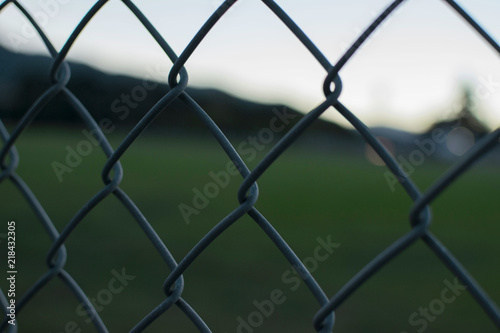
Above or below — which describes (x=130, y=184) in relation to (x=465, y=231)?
above

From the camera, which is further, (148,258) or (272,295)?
(148,258)

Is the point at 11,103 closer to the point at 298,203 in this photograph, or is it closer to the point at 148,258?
the point at 298,203

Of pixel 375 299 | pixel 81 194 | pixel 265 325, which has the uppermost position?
pixel 81 194

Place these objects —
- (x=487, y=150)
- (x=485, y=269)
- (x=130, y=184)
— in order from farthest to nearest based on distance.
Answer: (x=130, y=184)
(x=485, y=269)
(x=487, y=150)

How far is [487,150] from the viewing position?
1.21ft

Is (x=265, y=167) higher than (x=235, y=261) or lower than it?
lower

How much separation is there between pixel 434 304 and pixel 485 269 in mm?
1431

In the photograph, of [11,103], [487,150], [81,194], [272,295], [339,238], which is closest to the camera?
[487,150]

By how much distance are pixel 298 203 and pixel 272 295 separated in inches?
189

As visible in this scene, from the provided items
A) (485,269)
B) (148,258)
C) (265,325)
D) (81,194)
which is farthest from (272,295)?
(81,194)

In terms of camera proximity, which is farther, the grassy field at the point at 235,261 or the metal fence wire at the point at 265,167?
the grassy field at the point at 235,261

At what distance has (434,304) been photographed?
2.88 m

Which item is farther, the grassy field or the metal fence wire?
the grassy field

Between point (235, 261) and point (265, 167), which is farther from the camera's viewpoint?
point (235, 261)
